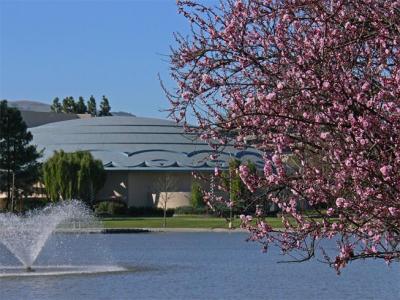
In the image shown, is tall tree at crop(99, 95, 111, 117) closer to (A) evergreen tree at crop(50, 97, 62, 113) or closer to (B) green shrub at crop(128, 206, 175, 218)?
(A) evergreen tree at crop(50, 97, 62, 113)

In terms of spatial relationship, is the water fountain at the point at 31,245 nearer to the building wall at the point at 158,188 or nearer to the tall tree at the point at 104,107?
the building wall at the point at 158,188

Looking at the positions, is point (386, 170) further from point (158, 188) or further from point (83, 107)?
point (83, 107)

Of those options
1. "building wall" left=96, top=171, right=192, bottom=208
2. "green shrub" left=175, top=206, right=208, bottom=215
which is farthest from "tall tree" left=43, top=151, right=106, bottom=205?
"building wall" left=96, top=171, right=192, bottom=208

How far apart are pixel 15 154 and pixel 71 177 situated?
15.5 ft

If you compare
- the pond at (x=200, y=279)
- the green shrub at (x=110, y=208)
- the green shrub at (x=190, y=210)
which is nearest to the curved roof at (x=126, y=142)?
the green shrub at (x=190, y=210)

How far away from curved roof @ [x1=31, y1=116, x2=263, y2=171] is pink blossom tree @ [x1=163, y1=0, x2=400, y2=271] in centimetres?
7305

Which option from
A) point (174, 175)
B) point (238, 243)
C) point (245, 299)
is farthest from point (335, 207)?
point (174, 175)

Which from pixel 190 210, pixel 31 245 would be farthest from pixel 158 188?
pixel 31 245

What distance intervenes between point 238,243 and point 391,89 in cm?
3595

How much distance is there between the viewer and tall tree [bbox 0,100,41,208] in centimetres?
7712

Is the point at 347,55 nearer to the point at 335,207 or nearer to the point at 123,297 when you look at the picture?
the point at 335,207

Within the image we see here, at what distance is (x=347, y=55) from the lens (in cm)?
772

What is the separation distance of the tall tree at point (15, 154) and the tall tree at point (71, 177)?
1.88 meters

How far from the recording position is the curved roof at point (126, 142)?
91.4 m
